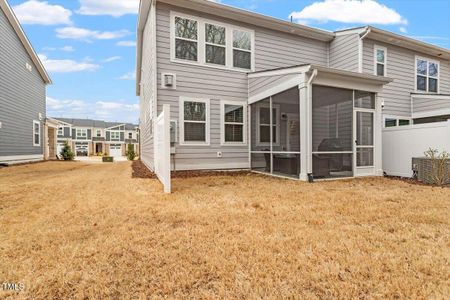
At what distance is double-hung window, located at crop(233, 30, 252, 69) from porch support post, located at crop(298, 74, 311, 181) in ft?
10.1

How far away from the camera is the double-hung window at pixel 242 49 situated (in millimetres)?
Answer: 8789

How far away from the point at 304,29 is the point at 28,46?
47.5 ft

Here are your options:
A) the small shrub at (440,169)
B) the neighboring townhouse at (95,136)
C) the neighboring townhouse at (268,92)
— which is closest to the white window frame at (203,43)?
the neighboring townhouse at (268,92)

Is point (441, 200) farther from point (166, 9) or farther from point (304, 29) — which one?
point (166, 9)

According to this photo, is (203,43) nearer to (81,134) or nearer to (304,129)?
(304,129)

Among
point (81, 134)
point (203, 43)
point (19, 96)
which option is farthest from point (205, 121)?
point (81, 134)

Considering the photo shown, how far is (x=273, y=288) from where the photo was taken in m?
1.65

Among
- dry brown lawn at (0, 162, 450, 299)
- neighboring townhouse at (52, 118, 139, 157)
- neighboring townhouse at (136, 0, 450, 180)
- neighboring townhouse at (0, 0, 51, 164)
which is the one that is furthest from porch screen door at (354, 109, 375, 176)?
neighboring townhouse at (52, 118, 139, 157)

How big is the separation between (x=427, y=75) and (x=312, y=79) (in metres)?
8.90

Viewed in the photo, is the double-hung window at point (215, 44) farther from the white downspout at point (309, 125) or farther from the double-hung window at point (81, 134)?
Answer: the double-hung window at point (81, 134)

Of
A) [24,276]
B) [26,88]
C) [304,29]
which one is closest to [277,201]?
[24,276]

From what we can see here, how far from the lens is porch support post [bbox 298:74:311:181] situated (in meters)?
6.38

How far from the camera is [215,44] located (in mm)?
8477

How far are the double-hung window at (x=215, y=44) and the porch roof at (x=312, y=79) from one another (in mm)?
1478
